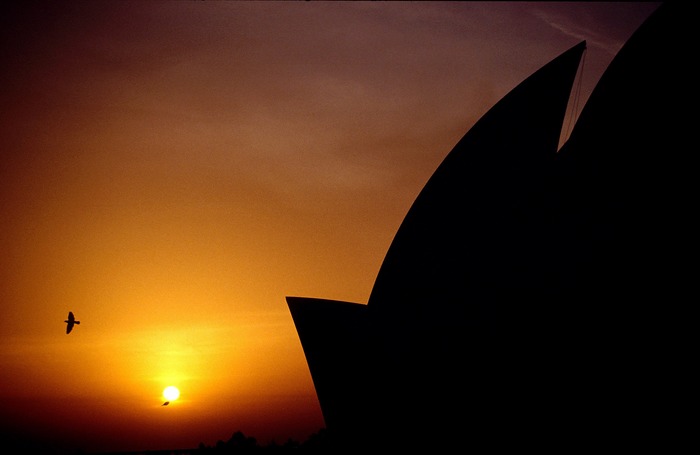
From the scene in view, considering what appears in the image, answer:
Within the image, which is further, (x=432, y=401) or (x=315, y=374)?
(x=315, y=374)

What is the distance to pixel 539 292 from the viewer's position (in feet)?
84.1

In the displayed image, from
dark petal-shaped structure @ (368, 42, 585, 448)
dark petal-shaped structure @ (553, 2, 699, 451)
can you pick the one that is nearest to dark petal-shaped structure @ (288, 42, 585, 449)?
dark petal-shaped structure @ (368, 42, 585, 448)

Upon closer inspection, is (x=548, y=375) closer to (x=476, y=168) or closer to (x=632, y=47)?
(x=476, y=168)

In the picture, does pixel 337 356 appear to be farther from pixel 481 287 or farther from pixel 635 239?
pixel 635 239

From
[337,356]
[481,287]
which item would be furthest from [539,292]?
[337,356]

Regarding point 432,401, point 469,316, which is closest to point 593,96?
point 469,316

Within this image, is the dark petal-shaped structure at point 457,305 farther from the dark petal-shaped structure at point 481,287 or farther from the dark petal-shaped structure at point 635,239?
the dark petal-shaped structure at point 635,239

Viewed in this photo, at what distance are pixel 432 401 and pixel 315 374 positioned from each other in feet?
18.6

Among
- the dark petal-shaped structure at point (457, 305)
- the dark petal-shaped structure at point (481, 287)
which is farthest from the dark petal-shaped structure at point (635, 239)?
the dark petal-shaped structure at point (457, 305)

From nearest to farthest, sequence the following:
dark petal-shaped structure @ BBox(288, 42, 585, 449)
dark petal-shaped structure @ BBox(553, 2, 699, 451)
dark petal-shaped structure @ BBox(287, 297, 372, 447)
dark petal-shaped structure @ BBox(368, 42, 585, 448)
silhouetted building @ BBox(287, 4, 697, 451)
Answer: dark petal-shaped structure @ BBox(553, 2, 699, 451)
silhouetted building @ BBox(287, 4, 697, 451)
dark petal-shaped structure @ BBox(368, 42, 585, 448)
dark petal-shaped structure @ BBox(288, 42, 585, 449)
dark petal-shaped structure @ BBox(287, 297, 372, 447)

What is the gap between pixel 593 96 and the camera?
24188mm

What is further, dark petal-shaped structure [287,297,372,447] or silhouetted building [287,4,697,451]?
dark petal-shaped structure [287,297,372,447]

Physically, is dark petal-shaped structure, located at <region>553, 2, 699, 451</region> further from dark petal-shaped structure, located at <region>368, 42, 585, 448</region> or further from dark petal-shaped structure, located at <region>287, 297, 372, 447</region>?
dark petal-shaped structure, located at <region>287, 297, 372, 447</region>

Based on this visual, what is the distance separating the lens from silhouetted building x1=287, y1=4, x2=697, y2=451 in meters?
23.8
